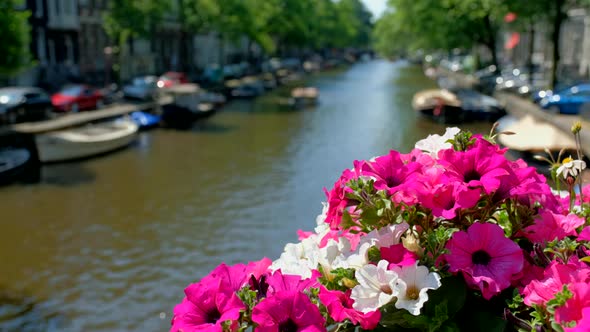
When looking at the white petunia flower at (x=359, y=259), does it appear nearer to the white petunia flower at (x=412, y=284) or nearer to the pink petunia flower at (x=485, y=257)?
the white petunia flower at (x=412, y=284)

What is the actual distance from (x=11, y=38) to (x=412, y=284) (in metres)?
21.9

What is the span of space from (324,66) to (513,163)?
97.0 metres

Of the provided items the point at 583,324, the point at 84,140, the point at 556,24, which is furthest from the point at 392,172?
the point at 556,24

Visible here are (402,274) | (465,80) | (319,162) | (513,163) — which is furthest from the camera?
(465,80)

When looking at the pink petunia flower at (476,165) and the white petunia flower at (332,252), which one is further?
the white petunia flower at (332,252)

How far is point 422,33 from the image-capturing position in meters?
46.4

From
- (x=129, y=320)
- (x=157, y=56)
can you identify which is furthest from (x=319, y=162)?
(x=157, y=56)

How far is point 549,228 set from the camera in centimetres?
267

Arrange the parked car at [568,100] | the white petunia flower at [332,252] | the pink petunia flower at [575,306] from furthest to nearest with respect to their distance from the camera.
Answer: the parked car at [568,100], the white petunia flower at [332,252], the pink petunia flower at [575,306]

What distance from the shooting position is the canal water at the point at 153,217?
41.4 ft

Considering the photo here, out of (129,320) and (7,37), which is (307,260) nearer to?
(129,320)

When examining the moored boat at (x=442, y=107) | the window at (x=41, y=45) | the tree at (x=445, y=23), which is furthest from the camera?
the window at (x=41, y=45)

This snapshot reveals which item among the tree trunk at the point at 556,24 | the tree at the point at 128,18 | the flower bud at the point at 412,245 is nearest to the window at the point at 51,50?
the tree at the point at 128,18

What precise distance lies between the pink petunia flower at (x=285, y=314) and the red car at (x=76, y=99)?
1254 inches
